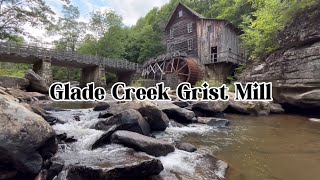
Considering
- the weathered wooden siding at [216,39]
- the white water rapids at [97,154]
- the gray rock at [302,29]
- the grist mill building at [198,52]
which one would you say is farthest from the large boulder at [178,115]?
the weathered wooden siding at [216,39]

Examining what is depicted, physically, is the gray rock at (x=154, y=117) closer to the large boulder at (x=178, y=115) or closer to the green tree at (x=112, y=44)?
the large boulder at (x=178, y=115)

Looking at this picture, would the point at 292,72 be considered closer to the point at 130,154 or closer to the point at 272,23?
the point at 272,23

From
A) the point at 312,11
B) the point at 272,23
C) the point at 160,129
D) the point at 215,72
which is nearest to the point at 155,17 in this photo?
the point at 215,72

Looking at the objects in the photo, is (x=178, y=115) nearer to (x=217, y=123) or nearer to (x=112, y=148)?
(x=217, y=123)

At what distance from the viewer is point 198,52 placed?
2373 cm

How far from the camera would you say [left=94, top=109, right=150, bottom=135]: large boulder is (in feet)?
19.2

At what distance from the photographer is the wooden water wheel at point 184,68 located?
2206 cm

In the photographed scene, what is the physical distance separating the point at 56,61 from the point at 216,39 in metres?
14.9

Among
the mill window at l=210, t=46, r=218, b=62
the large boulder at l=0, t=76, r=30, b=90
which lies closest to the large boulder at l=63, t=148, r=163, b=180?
the large boulder at l=0, t=76, r=30, b=90

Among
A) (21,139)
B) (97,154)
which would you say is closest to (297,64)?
(97,154)

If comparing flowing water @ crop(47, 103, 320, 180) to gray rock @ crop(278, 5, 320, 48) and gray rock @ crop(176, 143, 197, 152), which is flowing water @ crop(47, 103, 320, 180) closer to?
gray rock @ crop(176, 143, 197, 152)

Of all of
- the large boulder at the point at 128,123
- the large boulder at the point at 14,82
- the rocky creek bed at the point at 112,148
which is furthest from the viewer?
the large boulder at the point at 14,82

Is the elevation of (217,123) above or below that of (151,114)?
below

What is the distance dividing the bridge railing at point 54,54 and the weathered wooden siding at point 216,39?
9.85 metres
